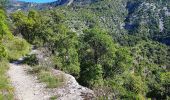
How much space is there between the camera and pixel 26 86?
2739cm

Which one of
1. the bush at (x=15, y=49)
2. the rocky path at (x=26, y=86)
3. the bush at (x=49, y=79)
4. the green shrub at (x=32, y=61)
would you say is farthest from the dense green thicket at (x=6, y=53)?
the bush at (x=49, y=79)

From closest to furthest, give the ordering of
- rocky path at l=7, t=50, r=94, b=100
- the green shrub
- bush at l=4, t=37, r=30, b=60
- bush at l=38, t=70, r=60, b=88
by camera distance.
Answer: rocky path at l=7, t=50, r=94, b=100
bush at l=38, t=70, r=60, b=88
the green shrub
bush at l=4, t=37, r=30, b=60

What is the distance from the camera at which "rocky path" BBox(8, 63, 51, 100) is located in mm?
24422

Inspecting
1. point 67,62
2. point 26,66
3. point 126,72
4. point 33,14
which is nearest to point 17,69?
point 26,66

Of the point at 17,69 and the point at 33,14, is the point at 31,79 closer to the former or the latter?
the point at 17,69

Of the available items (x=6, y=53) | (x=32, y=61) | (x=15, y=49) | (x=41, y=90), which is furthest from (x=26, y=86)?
(x=15, y=49)

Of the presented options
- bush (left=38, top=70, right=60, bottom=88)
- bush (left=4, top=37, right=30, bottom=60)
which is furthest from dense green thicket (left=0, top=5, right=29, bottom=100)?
bush (left=38, top=70, right=60, bottom=88)

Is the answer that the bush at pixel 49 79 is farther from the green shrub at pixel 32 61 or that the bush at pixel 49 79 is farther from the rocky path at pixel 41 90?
the green shrub at pixel 32 61

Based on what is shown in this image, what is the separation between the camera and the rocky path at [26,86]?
80.1 feet

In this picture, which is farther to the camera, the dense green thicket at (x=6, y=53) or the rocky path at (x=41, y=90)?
the dense green thicket at (x=6, y=53)

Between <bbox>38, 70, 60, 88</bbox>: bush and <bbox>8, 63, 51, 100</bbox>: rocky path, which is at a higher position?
<bbox>38, 70, 60, 88</bbox>: bush

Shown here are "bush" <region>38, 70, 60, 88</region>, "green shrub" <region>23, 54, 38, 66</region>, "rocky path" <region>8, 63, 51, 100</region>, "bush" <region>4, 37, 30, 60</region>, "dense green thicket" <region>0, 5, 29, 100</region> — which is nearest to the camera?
"dense green thicket" <region>0, 5, 29, 100</region>

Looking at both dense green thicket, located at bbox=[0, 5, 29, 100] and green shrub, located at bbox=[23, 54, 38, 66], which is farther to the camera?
green shrub, located at bbox=[23, 54, 38, 66]

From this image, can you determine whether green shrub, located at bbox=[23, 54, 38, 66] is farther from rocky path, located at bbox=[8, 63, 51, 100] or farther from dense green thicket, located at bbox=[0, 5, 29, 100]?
dense green thicket, located at bbox=[0, 5, 29, 100]
